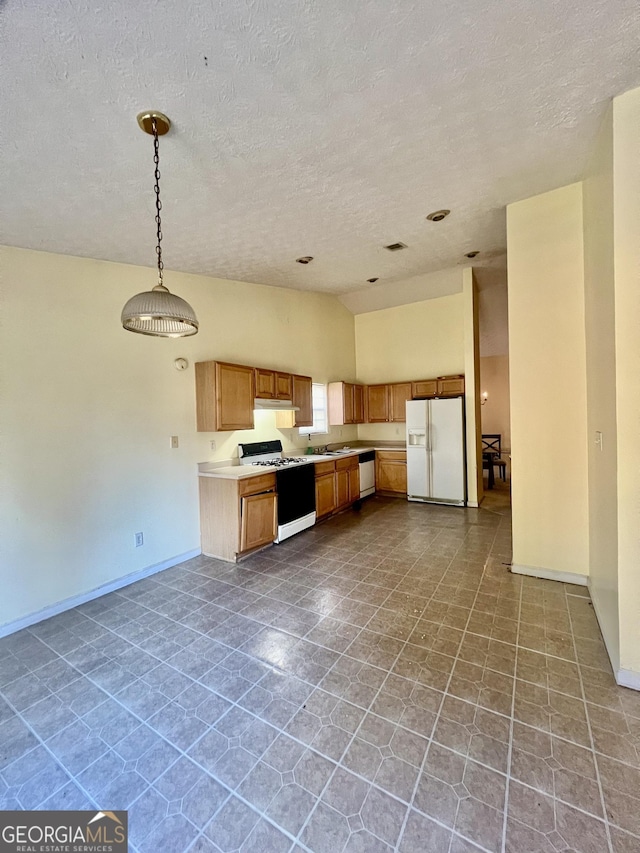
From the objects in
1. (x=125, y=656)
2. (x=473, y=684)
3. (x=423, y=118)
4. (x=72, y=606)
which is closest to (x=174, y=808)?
(x=125, y=656)

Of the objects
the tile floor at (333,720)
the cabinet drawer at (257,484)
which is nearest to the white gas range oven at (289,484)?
the cabinet drawer at (257,484)

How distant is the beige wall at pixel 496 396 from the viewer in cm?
880

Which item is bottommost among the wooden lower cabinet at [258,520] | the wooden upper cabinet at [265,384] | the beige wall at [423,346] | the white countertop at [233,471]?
the wooden lower cabinet at [258,520]

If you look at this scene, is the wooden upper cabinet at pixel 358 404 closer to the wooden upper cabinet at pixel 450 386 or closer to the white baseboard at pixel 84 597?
the wooden upper cabinet at pixel 450 386

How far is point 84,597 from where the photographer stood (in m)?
2.78

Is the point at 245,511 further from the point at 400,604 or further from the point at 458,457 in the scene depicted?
the point at 458,457

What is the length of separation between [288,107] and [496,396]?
28.8ft

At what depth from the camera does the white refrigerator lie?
5066mm

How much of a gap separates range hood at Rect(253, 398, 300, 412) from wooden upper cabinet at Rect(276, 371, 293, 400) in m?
0.07

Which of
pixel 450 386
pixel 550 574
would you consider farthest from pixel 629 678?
pixel 450 386

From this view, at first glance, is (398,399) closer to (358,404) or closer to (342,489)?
(358,404)

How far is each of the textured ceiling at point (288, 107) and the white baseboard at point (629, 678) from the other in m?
2.93

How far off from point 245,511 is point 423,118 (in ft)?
10.6

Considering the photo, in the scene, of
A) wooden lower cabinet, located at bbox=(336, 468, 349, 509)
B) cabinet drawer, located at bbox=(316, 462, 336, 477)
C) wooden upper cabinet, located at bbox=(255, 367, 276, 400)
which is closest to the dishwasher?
wooden lower cabinet, located at bbox=(336, 468, 349, 509)
